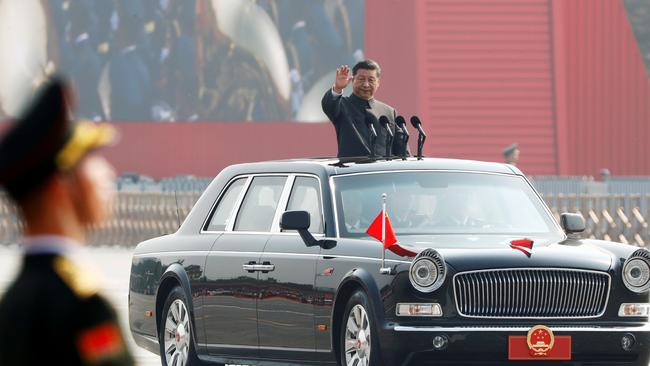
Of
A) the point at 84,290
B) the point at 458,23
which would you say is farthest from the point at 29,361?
the point at 458,23

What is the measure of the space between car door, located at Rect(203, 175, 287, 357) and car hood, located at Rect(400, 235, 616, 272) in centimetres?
111

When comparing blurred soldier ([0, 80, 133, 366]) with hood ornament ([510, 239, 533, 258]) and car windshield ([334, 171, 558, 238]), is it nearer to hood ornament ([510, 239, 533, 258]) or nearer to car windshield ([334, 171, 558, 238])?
hood ornament ([510, 239, 533, 258])

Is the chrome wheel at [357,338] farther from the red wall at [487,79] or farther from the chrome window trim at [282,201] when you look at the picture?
the red wall at [487,79]

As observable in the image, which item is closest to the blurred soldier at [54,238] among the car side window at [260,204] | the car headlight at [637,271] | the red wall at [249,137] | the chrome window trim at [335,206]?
the car headlight at [637,271]

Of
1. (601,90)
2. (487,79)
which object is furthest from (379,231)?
(601,90)

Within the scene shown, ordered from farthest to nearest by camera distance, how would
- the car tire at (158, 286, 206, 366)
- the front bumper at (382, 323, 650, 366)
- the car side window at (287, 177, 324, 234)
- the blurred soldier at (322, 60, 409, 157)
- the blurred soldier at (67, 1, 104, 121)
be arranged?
the blurred soldier at (67, 1, 104, 121), the blurred soldier at (322, 60, 409, 157), the car tire at (158, 286, 206, 366), the car side window at (287, 177, 324, 234), the front bumper at (382, 323, 650, 366)

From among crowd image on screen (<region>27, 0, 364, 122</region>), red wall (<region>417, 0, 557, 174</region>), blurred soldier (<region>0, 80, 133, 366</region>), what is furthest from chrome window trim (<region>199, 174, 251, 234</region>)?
crowd image on screen (<region>27, 0, 364, 122</region>)

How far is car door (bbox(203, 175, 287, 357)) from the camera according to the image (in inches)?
403

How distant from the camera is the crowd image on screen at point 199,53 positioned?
172 ft

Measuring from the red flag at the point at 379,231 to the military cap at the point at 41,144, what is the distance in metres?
6.15

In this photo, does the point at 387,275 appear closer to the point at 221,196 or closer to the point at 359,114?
the point at 221,196

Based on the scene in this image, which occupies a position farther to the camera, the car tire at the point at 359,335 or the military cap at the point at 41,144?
the car tire at the point at 359,335

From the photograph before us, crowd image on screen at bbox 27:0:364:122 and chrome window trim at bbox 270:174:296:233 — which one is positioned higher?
crowd image on screen at bbox 27:0:364:122

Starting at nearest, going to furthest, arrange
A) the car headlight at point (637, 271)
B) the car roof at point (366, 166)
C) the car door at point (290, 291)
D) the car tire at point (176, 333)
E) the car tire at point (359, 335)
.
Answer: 1. the car tire at point (359, 335)
2. the car headlight at point (637, 271)
3. the car door at point (290, 291)
4. the car roof at point (366, 166)
5. the car tire at point (176, 333)
